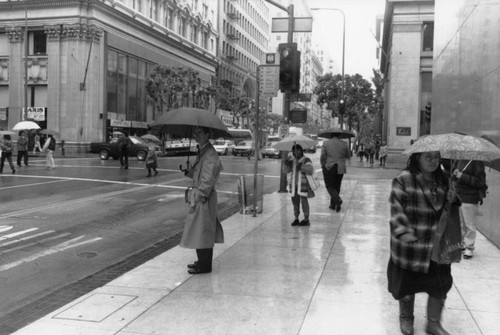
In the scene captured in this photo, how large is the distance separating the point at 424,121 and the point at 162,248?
89.7 feet

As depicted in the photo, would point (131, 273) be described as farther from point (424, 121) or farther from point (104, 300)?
point (424, 121)

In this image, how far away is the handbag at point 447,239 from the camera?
13.2 feet

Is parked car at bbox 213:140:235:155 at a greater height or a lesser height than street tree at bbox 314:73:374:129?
lesser

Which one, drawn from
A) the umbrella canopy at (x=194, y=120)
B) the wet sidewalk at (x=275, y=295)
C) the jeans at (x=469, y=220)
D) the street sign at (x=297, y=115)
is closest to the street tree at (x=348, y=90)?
the street sign at (x=297, y=115)

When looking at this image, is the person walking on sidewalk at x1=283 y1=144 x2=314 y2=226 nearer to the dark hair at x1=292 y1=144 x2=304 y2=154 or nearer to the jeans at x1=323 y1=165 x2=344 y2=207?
the dark hair at x1=292 y1=144 x2=304 y2=154

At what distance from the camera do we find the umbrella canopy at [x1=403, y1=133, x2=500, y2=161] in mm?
3893

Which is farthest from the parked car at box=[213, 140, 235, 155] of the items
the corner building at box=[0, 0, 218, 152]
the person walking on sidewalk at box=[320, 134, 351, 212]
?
the person walking on sidewalk at box=[320, 134, 351, 212]

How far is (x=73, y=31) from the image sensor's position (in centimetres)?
4203

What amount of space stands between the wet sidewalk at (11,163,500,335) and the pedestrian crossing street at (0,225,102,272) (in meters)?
1.68

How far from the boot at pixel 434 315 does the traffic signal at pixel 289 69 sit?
912 cm

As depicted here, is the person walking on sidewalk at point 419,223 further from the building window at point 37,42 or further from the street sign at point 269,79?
the building window at point 37,42

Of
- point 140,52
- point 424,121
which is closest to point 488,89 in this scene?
point 424,121

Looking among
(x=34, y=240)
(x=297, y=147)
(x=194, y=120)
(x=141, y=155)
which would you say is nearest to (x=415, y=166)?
(x=194, y=120)

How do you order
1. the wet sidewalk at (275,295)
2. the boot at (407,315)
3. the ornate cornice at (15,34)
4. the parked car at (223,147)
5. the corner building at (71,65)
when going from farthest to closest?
the parked car at (223,147), the ornate cornice at (15,34), the corner building at (71,65), the wet sidewalk at (275,295), the boot at (407,315)
